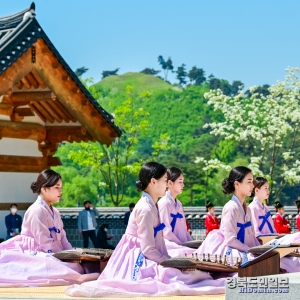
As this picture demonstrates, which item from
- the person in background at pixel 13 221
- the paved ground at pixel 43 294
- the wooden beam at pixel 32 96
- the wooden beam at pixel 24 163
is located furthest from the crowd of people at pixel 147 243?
the wooden beam at pixel 24 163

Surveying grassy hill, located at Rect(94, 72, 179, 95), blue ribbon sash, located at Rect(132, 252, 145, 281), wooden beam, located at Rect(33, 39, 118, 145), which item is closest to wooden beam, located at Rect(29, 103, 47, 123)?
wooden beam, located at Rect(33, 39, 118, 145)

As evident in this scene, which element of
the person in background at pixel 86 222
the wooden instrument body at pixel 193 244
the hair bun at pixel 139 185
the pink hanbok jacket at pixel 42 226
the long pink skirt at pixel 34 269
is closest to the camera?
the hair bun at pixel 139 185

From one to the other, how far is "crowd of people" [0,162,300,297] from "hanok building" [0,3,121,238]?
196 inches

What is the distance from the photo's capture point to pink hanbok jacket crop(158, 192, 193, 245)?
519 inches

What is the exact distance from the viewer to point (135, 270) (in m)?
9.77

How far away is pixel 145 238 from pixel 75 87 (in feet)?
29.2

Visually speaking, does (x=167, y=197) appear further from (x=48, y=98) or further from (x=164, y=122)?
(x=164, y=122)

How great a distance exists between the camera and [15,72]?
16391 millimetres

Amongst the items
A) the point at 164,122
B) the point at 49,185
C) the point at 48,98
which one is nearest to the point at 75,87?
the point at 48,98

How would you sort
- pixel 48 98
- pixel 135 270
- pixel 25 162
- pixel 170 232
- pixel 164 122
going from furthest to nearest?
pixel 164 122, pixel 25 162, pixel 48 98, pixel 170 232, pixel 135 270

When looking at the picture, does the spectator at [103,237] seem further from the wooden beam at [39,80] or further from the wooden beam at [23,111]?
the wooden beam at [39,80]

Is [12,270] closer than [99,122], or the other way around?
[12,270]

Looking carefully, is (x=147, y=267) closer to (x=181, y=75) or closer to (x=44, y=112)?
(x=44, y=112)

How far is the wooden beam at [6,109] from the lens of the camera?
17641mm
